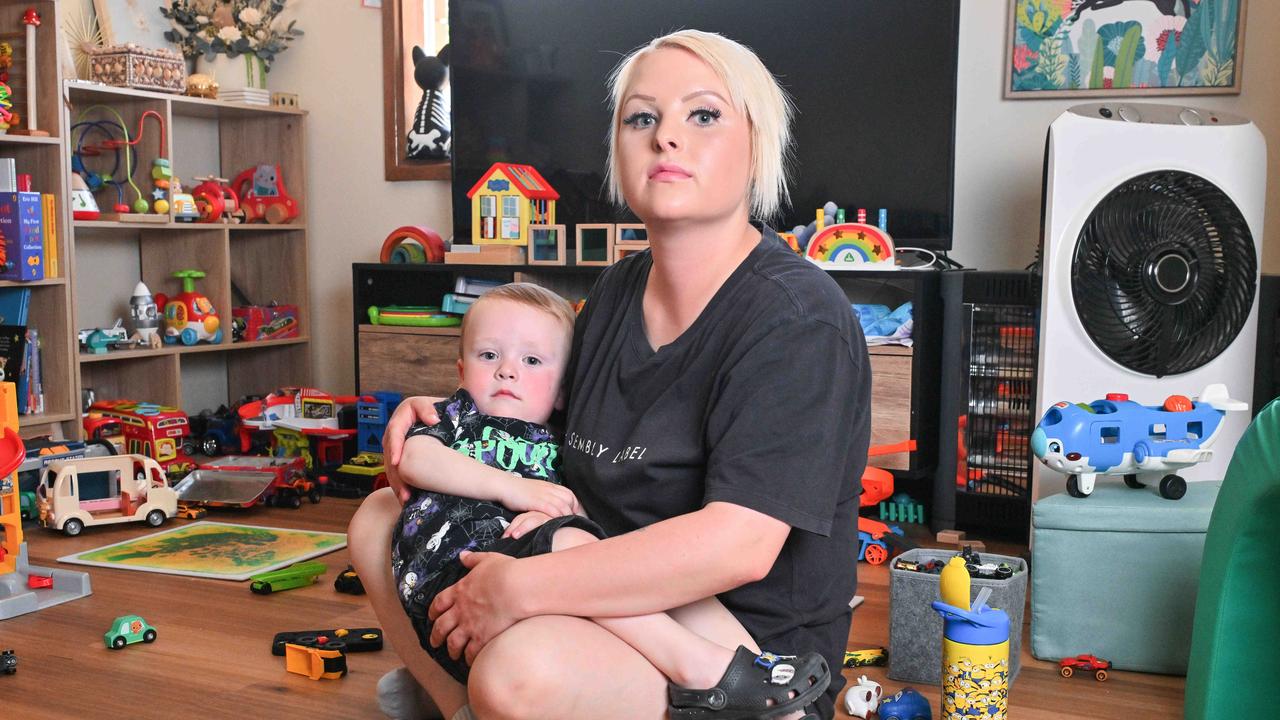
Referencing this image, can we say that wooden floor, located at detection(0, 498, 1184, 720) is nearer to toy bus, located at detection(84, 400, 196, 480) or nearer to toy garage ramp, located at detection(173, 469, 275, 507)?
toy garage ramp, located at detection(173, 469, 275, 507)

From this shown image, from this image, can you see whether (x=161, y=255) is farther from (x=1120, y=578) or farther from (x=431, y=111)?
(x=1120, y=578)

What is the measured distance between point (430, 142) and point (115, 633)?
2312 mm

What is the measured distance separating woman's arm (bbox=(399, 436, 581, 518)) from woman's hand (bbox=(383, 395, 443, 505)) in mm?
42

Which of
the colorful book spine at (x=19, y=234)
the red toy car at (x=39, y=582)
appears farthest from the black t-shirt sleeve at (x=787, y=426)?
the colorful book spine at (x=19, y=234)

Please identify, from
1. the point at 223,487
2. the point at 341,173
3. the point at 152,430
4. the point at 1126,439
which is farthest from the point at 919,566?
the point at 341,173

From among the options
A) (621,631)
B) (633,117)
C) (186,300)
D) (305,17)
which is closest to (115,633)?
(621,631)

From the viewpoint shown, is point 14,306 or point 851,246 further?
point 14,306

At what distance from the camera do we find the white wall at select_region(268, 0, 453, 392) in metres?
3.97

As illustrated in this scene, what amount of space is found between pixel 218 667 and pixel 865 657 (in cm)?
108

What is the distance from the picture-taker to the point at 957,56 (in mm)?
2959

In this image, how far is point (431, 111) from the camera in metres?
3.88

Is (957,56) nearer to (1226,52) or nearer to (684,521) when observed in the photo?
(1226,52)

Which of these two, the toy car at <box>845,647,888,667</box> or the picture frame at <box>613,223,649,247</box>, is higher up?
the picture frame at <box>613,223,649,247</box>

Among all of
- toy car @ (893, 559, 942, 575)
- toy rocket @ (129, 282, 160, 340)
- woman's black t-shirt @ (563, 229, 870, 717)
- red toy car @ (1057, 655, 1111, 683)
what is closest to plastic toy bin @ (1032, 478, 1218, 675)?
red toy car @ (1057, 655, 1111, 683)
